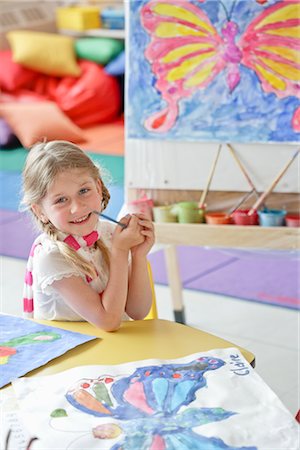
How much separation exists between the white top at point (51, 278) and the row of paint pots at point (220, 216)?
26.3 inches

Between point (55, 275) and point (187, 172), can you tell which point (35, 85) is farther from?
point (55, 275)

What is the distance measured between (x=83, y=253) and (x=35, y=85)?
383cm

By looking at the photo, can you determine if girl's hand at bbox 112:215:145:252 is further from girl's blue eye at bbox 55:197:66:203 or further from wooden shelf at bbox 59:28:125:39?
wooden shelf at bbox 59:28:125:39

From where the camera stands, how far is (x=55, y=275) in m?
1.71

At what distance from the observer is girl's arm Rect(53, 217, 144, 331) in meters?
1.66

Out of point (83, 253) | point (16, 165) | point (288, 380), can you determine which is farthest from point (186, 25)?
point (16, 165)

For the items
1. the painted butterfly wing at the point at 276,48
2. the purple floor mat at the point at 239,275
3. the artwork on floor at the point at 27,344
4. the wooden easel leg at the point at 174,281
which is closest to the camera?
the artwork on floor at the point at 27,344

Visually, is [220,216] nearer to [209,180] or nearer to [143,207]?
[209,180]

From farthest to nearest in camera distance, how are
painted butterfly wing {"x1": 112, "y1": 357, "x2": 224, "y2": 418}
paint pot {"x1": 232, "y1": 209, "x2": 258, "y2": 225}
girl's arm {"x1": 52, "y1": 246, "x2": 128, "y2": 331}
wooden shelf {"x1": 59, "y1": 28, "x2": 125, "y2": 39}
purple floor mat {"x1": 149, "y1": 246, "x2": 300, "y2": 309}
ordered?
wooden shelf {"x1": 59, "y1": 28, "x2": 125, "y2": 39}, purple floor mat {"x1": 149, "y1": 246, "x2": 300, "y2": 309}, paint pot {"x1": 232, "y1": 209, "x2": 258, "y2": 225}, girl's arm {"x1": 52, "y1": 246, "x2": 128, "y2": 331}, painted butterfly wing {"x1": 112, "y1": 357, "x2": 224, "y2": 418}

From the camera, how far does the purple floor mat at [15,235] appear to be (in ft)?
12.7

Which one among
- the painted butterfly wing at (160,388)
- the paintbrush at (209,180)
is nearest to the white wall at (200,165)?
the paintbrush at (209,180)

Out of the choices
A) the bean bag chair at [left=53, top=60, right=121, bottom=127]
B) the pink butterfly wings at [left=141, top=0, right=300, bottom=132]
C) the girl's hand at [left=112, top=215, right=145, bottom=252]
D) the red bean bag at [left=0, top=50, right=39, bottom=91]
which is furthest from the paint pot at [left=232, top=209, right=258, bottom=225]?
the red bean bag at [left=0, top=50, right=39, bottom=91]

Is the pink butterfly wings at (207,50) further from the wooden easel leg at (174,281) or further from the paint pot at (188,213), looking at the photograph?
the wooden easel leg at (174,281)

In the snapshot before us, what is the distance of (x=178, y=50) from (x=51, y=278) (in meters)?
0.99
